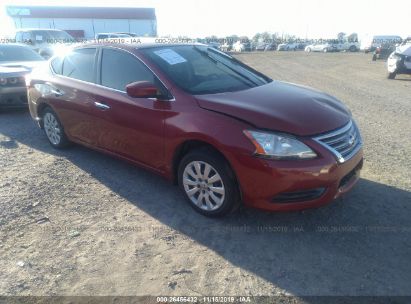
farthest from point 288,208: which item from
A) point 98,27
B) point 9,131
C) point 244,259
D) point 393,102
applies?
point 98,27

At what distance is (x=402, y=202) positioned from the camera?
377cm

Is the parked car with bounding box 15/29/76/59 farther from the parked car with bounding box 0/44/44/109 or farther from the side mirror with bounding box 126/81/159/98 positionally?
the side mirror with bounding box 126/81/159/98

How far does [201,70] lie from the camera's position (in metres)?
4.11

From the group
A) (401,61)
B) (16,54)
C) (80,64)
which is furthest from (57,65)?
(401,61)

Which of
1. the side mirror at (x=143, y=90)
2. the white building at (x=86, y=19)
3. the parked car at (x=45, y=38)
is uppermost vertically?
the white building at (x=86, y=19)

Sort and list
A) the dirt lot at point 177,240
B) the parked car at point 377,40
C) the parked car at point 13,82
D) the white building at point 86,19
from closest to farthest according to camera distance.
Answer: the dirt lot at point 177,240 < the parked car at point 13,82 < the parked car at point 377,40 < the white building at point 86,19

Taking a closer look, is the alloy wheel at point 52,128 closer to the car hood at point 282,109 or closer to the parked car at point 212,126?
the parked car at point 212,126

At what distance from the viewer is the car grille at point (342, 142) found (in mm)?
3131

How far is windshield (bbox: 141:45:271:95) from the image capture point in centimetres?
379

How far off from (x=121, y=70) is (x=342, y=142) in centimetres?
258

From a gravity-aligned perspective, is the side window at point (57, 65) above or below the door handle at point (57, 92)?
above

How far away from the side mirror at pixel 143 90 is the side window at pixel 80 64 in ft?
3.92

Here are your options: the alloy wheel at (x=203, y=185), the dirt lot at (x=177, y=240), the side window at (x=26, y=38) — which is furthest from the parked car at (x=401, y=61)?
the side window at (x=26, y=38)

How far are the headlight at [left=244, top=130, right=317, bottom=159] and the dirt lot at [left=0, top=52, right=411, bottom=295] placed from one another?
0.80m
